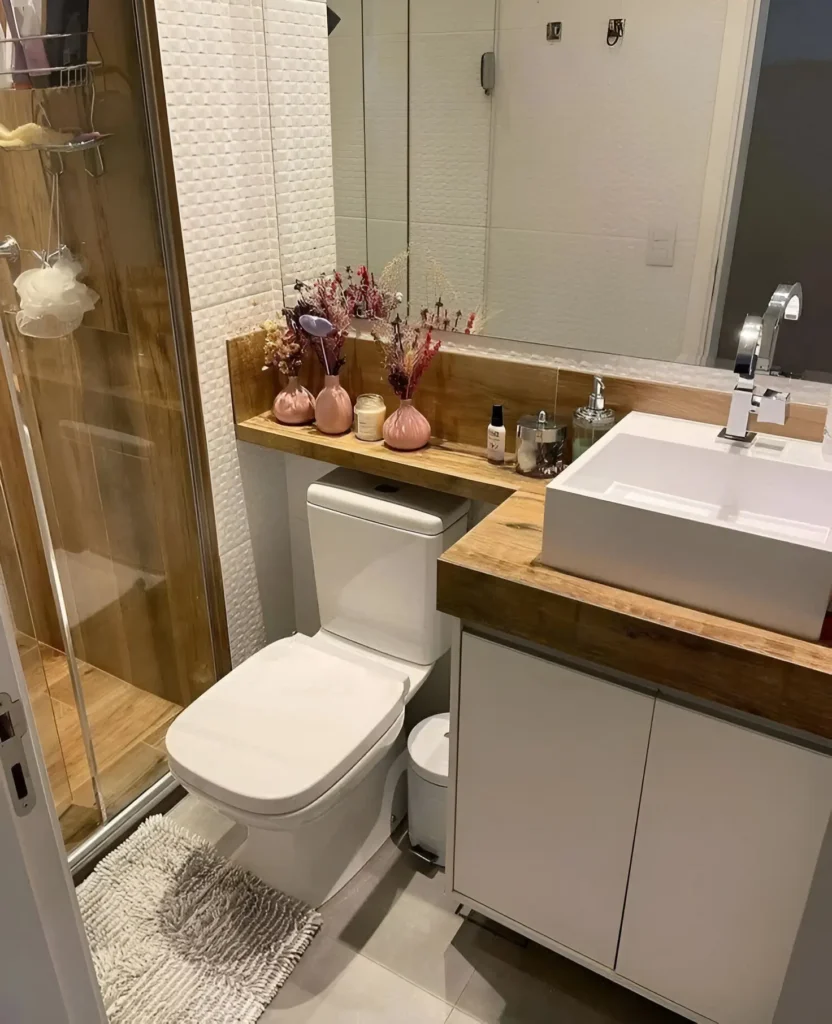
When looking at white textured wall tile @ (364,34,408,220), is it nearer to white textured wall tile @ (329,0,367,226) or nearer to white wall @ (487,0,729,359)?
white textured wall tile @ (329,0,367,226)

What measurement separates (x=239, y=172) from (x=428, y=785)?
54.0 inches

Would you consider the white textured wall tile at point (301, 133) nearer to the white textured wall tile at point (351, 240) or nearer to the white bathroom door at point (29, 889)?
the white textured wall tile at point (351, 240)

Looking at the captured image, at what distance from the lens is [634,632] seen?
1169 mm

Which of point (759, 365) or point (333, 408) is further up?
point (759, 365)

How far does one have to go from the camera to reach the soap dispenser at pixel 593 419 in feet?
5.08

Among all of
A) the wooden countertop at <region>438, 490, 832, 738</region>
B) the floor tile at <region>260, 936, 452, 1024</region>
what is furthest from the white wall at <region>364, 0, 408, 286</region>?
the floor tile at <region>260, 936, 452, 1024</region>

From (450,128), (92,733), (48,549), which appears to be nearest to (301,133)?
(450,128)

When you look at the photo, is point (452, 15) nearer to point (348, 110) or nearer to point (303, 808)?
point (348, 110)

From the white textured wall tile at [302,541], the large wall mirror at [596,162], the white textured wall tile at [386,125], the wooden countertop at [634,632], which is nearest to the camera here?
the wooden countertop at [634,632]

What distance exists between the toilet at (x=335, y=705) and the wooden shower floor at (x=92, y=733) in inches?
15.1

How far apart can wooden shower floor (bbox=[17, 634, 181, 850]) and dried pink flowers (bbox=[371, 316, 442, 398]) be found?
100cm

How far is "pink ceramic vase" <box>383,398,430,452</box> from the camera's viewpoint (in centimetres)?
176

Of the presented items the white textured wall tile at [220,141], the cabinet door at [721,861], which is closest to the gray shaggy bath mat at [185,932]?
the cabinet door at [721,861]

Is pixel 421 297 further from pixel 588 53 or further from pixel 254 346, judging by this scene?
pixel 588 53
